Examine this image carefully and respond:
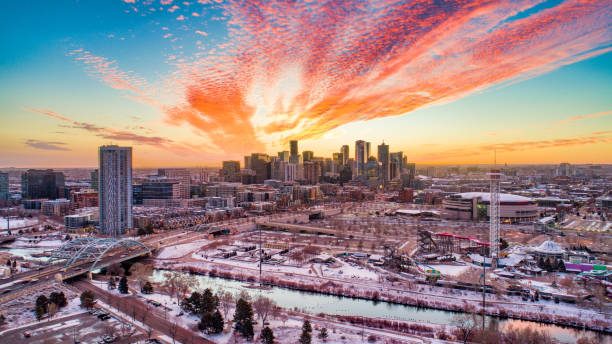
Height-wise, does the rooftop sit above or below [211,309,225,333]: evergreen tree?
above

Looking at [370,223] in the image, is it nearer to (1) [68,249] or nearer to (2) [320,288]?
(2) [320,288]

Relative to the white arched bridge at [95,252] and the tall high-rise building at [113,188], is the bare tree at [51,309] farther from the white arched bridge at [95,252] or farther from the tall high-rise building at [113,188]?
the tall high-rise building at [113,188]

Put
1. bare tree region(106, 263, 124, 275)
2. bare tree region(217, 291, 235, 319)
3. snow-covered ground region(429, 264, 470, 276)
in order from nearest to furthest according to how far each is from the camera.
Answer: bare tree region(217, 291, 235, 319) < snow-covered ground region(429, 264, 470, 276) < bare tree region(106, 263, 124, 275)

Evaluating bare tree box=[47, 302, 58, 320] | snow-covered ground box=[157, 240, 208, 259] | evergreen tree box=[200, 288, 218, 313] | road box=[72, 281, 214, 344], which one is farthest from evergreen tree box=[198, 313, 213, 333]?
snow-covered ground box=[157, 240, 208, 259]

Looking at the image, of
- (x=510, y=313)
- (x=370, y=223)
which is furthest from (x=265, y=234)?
(x=510, y=313)

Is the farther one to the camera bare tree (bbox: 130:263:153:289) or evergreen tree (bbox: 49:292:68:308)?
bare tree (bbox: 130:263:153:289)

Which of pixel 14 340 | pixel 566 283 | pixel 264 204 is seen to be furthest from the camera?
pixel 264 204

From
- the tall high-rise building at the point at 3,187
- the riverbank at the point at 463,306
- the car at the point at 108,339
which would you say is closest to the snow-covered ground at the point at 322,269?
the riverbank at the point at 463,306

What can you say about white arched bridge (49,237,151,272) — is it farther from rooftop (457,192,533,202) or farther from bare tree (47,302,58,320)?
rooftop (457,192,533,202)
